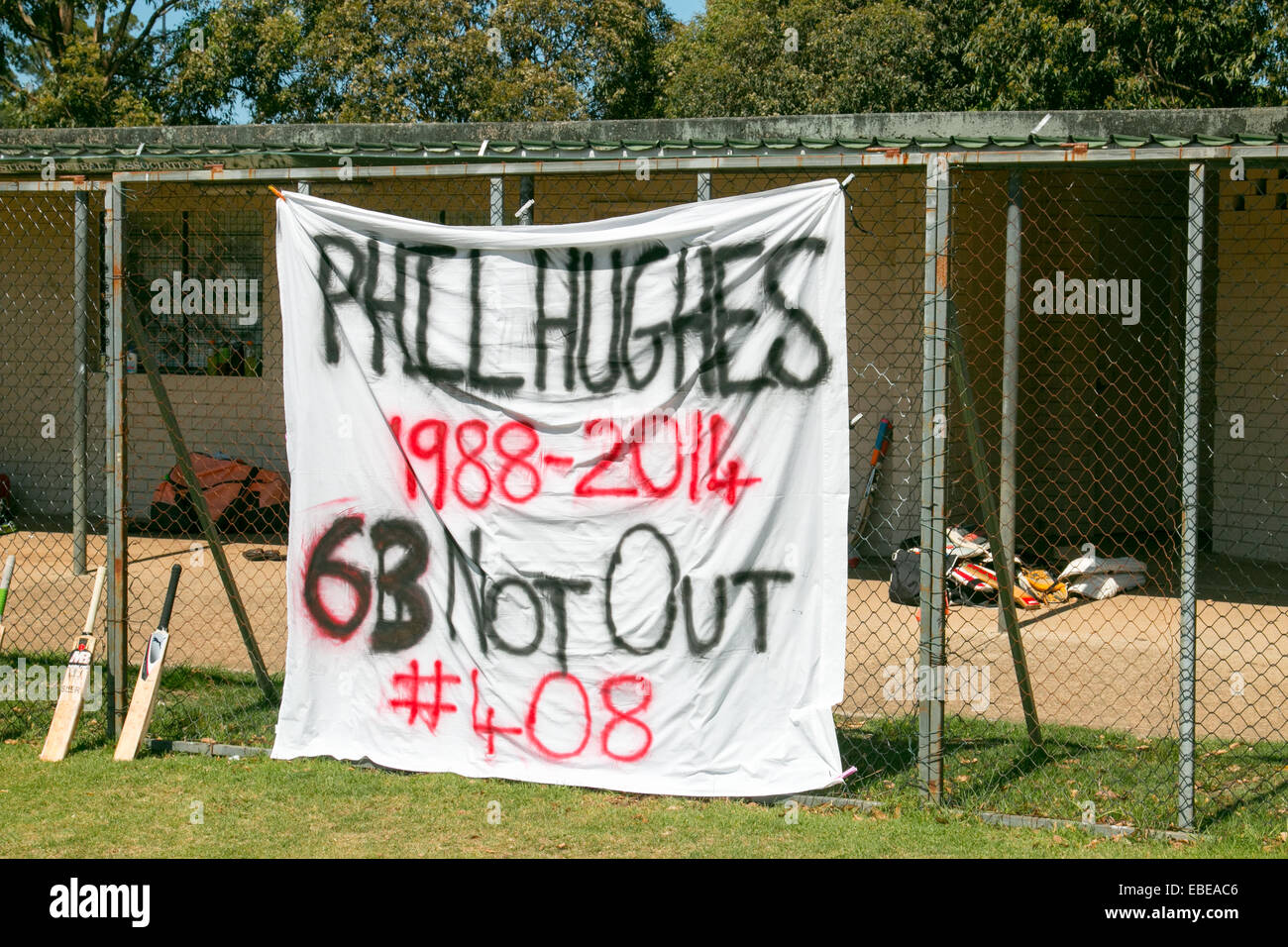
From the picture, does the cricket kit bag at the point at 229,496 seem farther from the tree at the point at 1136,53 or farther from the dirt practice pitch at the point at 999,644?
the tree at the point at 1136,53

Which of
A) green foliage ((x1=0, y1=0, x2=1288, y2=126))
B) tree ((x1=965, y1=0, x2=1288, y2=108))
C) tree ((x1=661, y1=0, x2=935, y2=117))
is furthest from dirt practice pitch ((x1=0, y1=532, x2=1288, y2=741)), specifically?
tree ((x1=661, y1=0, x2=935, y2=117))

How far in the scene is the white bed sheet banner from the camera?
15.0ft

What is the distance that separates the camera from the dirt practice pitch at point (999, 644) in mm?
6215

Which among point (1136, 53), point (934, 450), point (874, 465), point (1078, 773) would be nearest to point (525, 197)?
point (934, 450)

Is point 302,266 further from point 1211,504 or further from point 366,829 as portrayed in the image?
point 1211,504

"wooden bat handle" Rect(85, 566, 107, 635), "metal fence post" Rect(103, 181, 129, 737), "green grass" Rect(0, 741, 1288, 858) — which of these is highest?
"metal fence post" Rect(103, 181, 129, 737)

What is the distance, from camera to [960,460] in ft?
36.2

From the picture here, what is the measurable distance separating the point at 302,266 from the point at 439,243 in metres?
0.62

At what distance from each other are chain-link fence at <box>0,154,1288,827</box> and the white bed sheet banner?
334 mm

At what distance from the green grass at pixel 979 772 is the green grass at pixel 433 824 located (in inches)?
0.8

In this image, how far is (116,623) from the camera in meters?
5.29

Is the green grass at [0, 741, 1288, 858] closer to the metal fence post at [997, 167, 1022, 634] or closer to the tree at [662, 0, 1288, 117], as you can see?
the metal fence post at [997, 167, 1022, 634]

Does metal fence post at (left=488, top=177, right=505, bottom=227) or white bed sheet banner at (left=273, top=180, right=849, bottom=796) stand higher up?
metal fence post at (left=488, top=177, right=505, bottom=227)

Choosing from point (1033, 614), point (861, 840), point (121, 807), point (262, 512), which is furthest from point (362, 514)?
Result: point (262, 512)
